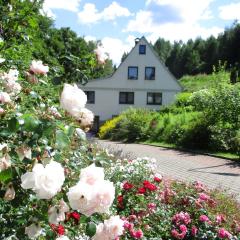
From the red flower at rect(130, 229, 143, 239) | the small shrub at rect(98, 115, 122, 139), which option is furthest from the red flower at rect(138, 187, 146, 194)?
the small shrub at rect(98, 115, 122, 139)

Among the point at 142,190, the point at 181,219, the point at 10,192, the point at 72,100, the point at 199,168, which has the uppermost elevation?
the point at 72,100

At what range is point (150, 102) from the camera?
1753 inches

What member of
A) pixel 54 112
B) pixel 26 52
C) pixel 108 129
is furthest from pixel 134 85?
pixel 54 112

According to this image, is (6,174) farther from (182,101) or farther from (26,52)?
(182,101)

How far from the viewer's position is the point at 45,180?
1.81 metres

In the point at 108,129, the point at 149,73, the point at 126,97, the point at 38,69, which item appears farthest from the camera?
the point at 149,73

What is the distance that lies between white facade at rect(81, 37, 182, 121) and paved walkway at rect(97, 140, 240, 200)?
23064mm

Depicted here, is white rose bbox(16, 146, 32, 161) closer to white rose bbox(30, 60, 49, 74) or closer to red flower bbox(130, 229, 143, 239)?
white rose bbox(30, 60, 49, 74)

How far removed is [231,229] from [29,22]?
368 centimetres

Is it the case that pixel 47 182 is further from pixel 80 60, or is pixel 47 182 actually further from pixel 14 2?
pixel 14 2

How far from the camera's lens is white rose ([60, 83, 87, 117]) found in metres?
2.16

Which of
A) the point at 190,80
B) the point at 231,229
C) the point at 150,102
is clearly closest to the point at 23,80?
the point at 231,229

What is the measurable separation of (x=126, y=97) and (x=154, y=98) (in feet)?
8.35

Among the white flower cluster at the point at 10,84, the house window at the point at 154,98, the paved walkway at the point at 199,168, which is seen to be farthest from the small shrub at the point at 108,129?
the white flower cluster at the point at 10,84
